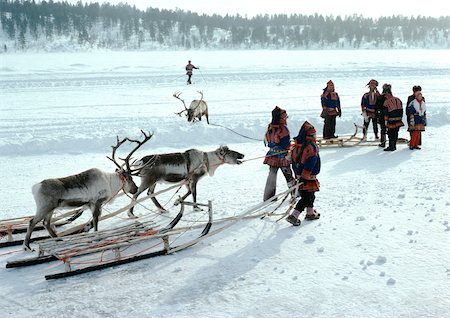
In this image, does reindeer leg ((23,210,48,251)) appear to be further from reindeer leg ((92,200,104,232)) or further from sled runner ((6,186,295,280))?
reindeer leg ((92,200,104,232))

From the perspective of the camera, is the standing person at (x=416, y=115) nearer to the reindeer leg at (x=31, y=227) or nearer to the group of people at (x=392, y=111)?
the group of people at (x=392, y=111)

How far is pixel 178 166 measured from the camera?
21.4ft

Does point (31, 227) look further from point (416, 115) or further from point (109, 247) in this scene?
point (416, 115)

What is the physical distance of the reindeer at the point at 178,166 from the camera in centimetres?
640

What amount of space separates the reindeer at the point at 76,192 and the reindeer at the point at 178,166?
0.54m

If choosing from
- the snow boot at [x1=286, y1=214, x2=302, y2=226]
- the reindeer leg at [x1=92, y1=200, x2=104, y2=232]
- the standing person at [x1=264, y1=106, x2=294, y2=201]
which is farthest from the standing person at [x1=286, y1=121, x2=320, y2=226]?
the reindeer leg at [x1=92, y1=200, x2=104, y2=232]

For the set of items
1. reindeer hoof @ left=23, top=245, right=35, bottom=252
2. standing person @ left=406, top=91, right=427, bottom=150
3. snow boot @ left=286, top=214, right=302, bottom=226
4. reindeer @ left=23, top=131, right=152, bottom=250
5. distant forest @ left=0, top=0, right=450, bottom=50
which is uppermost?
distant forest @ left=0, top=0, right=450, bottom=50

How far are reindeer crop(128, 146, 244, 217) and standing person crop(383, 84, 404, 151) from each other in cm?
458

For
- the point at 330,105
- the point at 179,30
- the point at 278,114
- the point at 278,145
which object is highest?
the point at 179,30

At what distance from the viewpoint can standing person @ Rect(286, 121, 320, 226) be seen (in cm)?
602

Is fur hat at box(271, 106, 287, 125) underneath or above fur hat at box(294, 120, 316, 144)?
above

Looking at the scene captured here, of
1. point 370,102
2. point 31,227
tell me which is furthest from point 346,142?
point 31,227

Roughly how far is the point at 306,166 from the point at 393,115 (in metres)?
4.77

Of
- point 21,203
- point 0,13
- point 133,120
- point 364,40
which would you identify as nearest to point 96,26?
point 0,13
